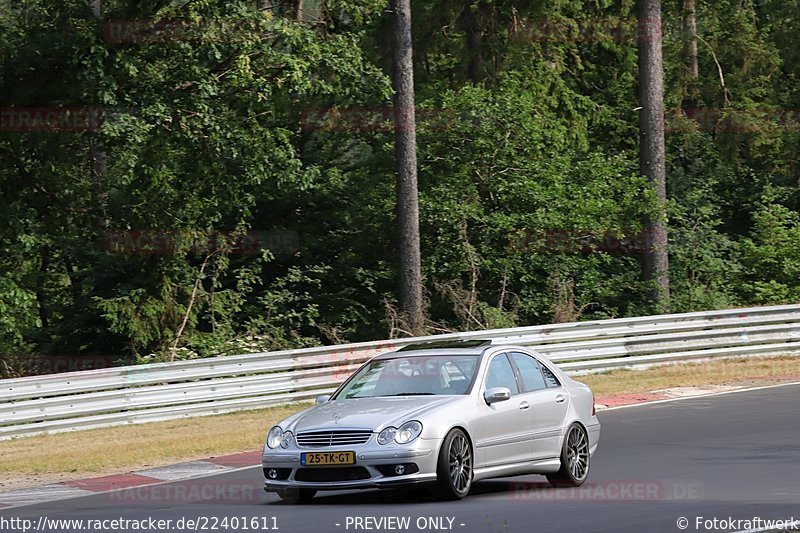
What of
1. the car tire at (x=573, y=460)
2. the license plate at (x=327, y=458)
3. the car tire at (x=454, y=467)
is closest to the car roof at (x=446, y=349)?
the car tire at (x=573, y=460)

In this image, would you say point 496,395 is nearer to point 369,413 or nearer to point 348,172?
point 369,413

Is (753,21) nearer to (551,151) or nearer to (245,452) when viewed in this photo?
(551,151)

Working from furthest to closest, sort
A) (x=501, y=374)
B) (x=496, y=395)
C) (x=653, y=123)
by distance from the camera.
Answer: (x=653, y=123)
(x=501, y=374)
(x=496, y=395)

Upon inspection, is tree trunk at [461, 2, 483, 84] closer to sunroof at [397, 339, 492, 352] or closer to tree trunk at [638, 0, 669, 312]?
tree trunk at [638, 0, 669, 312]

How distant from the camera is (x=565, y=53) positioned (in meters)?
38.4

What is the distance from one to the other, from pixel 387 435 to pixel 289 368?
11125 mm

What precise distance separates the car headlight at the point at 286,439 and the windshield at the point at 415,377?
105 cm

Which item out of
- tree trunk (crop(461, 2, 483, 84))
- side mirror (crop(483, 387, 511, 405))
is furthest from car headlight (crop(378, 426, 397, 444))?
tree trunk (crop(461, 2, 483, 84))

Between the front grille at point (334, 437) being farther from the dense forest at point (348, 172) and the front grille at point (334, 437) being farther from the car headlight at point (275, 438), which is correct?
the dense forest at point (348, 172)

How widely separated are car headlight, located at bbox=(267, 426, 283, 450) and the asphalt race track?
551 mm

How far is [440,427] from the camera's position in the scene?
11203 millimetres

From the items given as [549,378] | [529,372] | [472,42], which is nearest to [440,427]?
[529,372]

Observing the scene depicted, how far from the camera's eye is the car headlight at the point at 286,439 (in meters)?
11.4

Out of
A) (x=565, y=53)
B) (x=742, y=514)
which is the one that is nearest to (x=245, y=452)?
(x=742, y=514)
